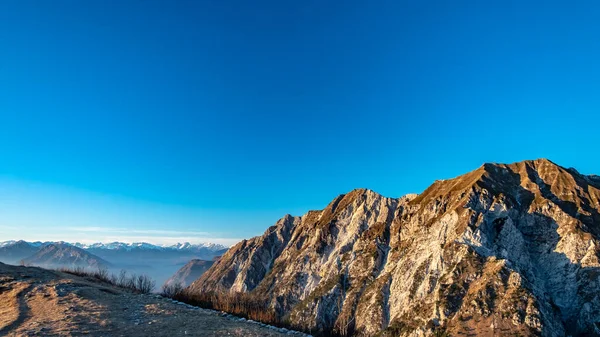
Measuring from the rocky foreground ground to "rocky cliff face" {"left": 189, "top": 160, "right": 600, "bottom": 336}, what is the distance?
280 feet

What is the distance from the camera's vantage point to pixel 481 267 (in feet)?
438

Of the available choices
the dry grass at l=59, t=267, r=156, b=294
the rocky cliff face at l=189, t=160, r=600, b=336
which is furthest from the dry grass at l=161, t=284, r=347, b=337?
the rocky cliff face at l=189, t=160, r=600, b=336

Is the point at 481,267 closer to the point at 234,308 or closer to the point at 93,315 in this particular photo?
the point at 234,308

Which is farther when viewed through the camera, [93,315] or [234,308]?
[234,308]

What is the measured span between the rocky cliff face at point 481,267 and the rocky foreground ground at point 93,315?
280ft

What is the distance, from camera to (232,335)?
1797 centimetres

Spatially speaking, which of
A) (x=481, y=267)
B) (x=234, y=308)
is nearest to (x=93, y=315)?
(x=234, y=308)

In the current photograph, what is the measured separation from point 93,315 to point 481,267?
143 metres

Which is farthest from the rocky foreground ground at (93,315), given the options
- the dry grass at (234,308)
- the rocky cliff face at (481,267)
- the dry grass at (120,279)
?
the rocky cliff face at (481,267)

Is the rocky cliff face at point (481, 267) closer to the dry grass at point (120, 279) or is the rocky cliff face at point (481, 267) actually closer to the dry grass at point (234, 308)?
the dry grass at point (234, 308)

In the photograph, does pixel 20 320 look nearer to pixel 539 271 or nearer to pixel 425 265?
pixel 425 265

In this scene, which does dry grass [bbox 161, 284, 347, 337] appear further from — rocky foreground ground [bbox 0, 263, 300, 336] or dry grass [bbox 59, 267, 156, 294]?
rocky foreground ground [bbox 0, 263, 300, 336]

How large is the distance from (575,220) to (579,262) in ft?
72.8

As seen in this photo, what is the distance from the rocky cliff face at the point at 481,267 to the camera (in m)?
120
